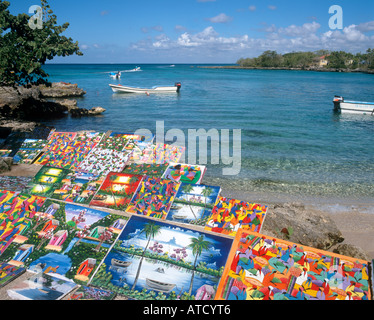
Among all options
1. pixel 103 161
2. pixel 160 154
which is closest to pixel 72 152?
pixel 103 161

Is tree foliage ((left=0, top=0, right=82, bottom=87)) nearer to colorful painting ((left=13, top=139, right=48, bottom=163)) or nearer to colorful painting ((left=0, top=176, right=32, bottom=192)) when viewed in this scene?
colorful painting ((left=13, top=139, right=48, bottom=163))

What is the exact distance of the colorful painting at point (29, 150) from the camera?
9.73 meters

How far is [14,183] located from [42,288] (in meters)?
4.47

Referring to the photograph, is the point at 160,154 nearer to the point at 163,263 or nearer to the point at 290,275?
the point at 163,263

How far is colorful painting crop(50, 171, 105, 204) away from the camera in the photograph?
21.8ft

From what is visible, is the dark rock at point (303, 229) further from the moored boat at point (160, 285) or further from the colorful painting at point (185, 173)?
the moored boat at point (160, 285)

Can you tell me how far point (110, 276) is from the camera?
14.9 feet

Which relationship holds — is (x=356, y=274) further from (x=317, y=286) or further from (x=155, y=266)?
(x=155, y=266)

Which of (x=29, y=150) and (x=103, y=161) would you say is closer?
(x=103, y=161)

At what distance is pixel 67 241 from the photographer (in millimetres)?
5230
